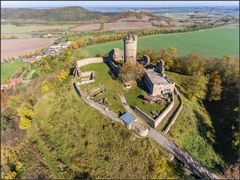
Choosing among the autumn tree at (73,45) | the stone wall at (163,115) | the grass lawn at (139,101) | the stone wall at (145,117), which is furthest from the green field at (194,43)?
the stone wall at (145,117)

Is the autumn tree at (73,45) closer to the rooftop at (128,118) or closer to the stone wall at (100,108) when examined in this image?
the stone wall at (100,108)

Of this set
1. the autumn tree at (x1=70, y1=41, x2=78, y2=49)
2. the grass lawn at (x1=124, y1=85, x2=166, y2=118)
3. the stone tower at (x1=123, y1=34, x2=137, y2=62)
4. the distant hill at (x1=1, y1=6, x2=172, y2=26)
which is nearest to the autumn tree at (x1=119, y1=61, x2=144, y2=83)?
the grass lawn at (x1=124, y1=85, x2=166, y2=118)

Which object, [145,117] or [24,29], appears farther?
[24,29]

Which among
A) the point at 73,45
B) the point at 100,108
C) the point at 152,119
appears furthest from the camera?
the point at 73,45

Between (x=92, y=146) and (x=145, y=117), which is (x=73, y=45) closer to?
(x=145, y=117)

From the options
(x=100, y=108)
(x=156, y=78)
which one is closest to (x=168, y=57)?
(x=156, y=78)

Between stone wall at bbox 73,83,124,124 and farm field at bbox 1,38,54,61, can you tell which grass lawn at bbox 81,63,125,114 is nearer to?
stone wall at bbox 73,83,124,124
